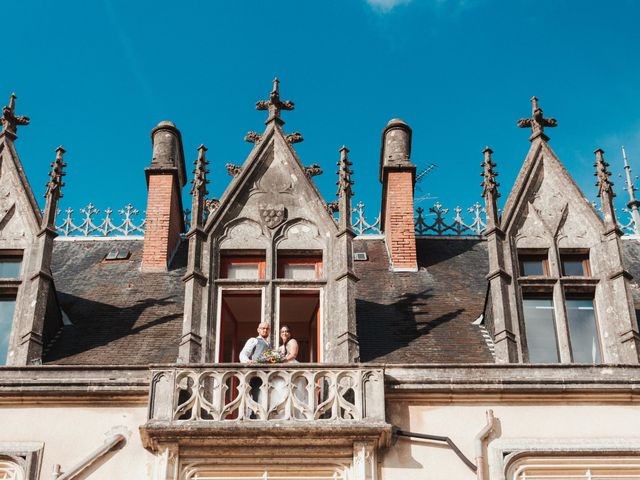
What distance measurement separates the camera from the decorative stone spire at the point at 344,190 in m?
17.4

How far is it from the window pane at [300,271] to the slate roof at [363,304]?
111 centimetres

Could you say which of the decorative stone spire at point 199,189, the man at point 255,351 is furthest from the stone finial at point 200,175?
the man at point 255,351

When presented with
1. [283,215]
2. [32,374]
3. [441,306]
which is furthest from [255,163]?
[32,374]

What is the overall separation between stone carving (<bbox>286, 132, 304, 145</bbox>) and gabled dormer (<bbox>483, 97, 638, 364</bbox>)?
293cm

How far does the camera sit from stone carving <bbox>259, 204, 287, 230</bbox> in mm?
17719

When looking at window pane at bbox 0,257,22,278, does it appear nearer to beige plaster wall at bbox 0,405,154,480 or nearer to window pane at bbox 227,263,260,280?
beige plaster wall at bbox 0,405,154,480

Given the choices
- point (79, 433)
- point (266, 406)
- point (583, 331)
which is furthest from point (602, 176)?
point (79, 433)

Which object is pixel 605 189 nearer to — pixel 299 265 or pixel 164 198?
pixel 299 265

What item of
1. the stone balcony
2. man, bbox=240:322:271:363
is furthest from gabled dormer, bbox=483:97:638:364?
man, bbox=240:322:271:363

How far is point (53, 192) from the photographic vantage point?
17.7m

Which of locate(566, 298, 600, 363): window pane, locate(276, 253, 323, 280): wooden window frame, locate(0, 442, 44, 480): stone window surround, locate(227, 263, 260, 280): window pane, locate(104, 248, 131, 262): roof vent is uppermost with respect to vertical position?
locate(104, 248, 131, 262): roof vent

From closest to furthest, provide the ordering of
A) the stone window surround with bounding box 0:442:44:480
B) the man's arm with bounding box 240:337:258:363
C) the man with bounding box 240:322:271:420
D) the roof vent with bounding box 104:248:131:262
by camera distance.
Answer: the stone window surround with bounding box 0:442:44:480 → the man with bounding box 240:322:271:420 → the man's arm with bounding box 240:337:258:363 → the roof vent with bounding box 104:248:131:262

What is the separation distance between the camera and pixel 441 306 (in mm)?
18516

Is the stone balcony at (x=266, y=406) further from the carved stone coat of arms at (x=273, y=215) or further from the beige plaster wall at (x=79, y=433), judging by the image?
the carved stone coat of arms at (x=273, y=215)
